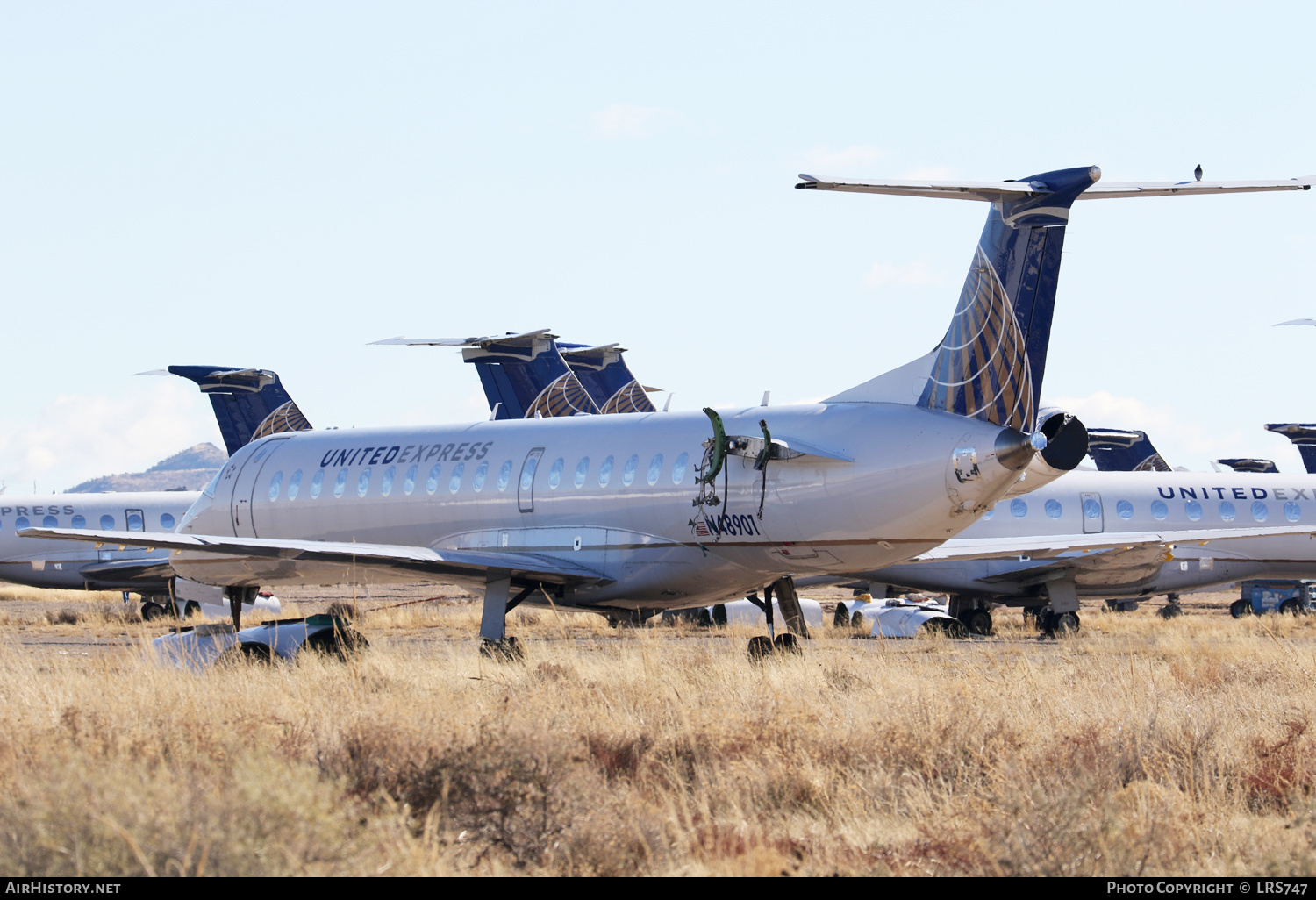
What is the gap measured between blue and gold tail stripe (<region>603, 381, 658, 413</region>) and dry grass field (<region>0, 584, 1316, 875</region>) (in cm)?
1874

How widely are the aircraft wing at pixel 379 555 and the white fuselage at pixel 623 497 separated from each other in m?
0.21

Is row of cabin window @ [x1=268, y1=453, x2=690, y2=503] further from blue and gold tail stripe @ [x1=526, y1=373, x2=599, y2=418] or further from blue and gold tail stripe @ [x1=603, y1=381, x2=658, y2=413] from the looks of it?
blue and gold tail stripe @ [x1=603, y1=381, x2=658, y2=413]

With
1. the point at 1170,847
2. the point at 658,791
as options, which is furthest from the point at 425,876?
the point at 1170,847

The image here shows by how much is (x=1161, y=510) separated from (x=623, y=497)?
599 inches

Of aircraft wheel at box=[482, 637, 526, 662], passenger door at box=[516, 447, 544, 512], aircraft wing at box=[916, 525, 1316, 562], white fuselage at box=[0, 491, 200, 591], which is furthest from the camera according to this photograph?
white fuselage at box=[0, 491, 200, 591]

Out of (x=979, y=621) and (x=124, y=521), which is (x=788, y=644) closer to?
(x=979, y=621)

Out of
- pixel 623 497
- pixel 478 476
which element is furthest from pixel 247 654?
pixel 478 476

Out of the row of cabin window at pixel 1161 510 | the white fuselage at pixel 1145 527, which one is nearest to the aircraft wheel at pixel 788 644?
the white fuselage at pixel 1145 527

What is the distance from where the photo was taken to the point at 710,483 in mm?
16531

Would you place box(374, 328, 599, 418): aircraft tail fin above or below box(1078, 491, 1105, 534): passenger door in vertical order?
above

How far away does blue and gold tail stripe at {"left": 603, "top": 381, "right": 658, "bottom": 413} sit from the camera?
104 ft

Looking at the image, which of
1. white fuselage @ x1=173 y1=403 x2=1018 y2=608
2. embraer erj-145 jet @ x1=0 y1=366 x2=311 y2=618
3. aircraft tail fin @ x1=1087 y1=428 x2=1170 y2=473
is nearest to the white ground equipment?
white fuselage @ x1=173 y1=403 x2=1018 y2=608

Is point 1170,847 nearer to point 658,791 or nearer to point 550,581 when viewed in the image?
point 658,791
